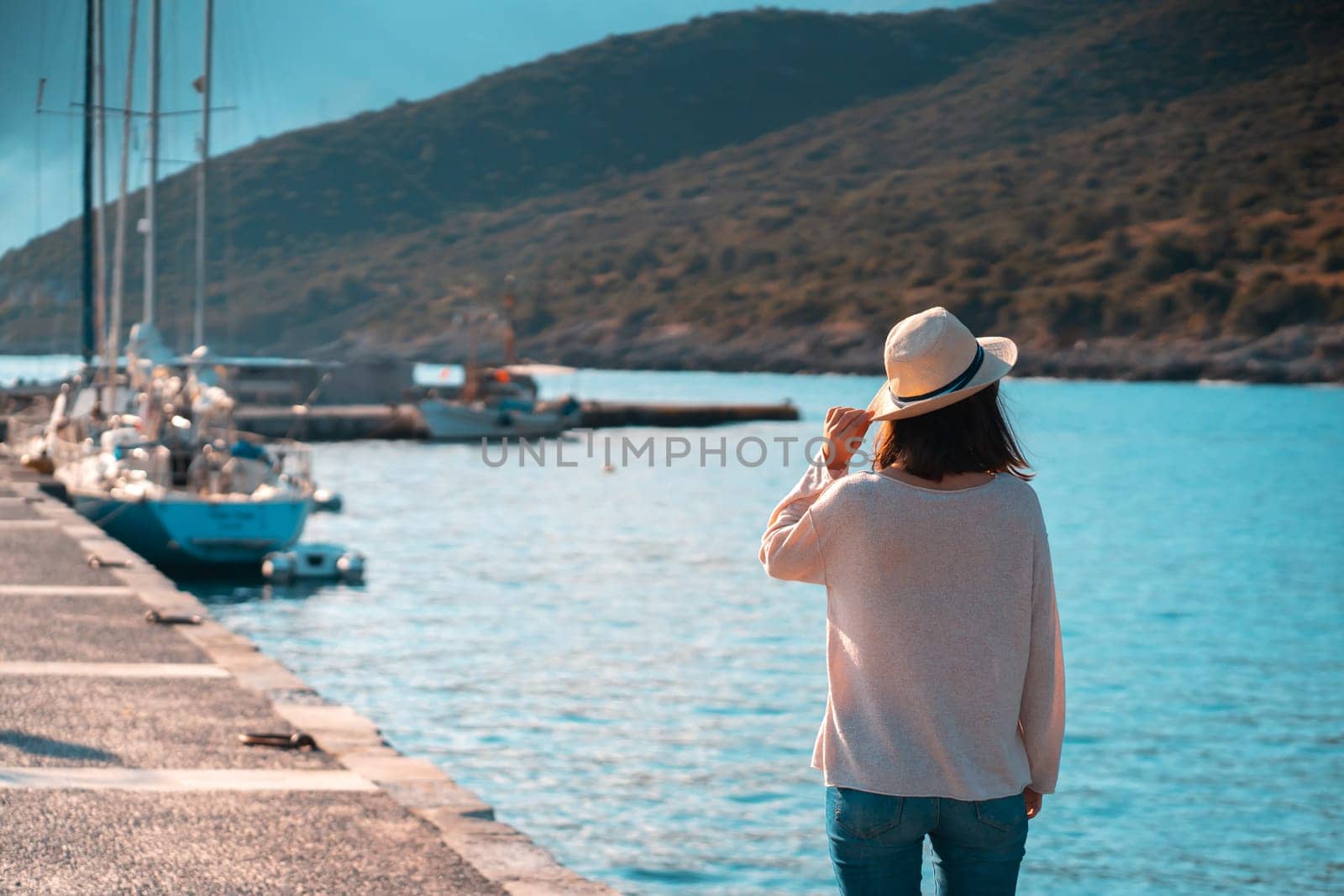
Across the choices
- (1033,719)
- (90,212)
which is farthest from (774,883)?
(90,212)

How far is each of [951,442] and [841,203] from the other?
168m

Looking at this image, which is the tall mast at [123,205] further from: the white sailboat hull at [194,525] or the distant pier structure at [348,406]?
the distant pier structure at [348,406]

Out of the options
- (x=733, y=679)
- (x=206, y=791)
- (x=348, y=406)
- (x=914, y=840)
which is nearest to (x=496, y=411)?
(x=348, y=406)

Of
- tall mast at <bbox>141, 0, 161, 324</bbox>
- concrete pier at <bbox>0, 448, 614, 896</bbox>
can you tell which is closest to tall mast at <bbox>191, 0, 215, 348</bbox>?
tall mast at <bbox>141, 0, 161, 324</bbox>

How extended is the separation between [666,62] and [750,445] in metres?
135

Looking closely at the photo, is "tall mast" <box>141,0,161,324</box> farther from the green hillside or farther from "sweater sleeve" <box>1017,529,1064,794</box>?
the green hillside

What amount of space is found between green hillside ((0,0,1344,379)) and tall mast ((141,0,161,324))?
94.7 m

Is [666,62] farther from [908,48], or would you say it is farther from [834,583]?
[834,583]

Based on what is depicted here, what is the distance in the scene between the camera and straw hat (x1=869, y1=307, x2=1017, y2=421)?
321 cm

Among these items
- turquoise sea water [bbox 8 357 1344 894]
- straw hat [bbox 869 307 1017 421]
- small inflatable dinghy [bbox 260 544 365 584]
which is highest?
straw hat [bbox 869 307 1017 421]

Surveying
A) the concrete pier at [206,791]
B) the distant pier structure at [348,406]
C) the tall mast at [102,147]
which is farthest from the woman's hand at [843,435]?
the distant pier structure at [348,406]

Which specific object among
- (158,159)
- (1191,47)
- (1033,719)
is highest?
(1191,47)

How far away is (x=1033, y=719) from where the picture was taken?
11.0ft

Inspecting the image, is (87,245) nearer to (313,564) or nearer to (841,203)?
(313,564)
